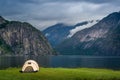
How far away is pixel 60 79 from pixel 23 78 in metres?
7.91

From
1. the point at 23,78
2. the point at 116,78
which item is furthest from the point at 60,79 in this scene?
the point at 116,78

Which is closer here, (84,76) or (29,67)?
(84,76)

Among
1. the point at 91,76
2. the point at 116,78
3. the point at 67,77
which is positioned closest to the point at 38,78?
the point at 67,77

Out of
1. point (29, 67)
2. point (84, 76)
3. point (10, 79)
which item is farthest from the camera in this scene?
point (29, 67)

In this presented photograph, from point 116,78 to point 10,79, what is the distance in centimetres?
2266

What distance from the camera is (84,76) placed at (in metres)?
69.5

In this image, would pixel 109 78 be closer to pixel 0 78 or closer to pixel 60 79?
pixel 60 79

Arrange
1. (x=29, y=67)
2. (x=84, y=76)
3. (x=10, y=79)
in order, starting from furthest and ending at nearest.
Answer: (x=29, y=67) → (x=84, y=76) → (x=10, y=79)

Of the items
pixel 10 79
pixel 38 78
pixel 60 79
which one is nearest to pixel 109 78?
pixel 60 79

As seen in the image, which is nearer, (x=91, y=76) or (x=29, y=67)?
(x=91, y=76)

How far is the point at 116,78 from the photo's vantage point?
219 feet

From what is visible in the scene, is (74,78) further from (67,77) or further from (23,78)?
(23,78)

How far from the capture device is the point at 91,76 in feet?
228

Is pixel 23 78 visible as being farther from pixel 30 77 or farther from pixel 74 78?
Answer: pixel 74 78
